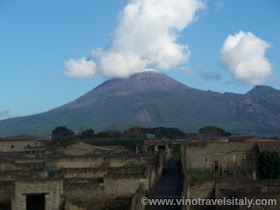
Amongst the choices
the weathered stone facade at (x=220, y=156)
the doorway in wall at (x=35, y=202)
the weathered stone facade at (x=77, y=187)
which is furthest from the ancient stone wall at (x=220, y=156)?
the doorway in wall at (x=35, y=202)

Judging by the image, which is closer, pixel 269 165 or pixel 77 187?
pixel 77 187

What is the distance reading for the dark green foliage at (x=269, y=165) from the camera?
33.8 metres

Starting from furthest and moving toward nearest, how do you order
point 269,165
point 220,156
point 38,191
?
1. point 220,156
2. point 269,165
3. point 38,191

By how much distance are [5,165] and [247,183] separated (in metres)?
16.6

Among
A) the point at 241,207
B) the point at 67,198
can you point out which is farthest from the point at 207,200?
the point at 67,198

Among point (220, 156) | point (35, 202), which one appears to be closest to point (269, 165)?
point (220, 156)

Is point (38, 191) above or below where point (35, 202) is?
above

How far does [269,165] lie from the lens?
34281mm

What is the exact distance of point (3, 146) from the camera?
61.6 m

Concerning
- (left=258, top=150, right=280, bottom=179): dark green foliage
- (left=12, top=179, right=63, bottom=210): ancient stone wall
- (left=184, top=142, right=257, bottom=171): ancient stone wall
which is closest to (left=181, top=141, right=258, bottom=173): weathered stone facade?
(left=184, top=142, right=257, bottom=171): ancient stone wall

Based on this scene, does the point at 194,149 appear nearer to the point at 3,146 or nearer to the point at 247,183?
the point at 247,183

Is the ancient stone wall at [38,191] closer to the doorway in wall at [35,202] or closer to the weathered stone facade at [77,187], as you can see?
the weathered stone facade at [77,187]

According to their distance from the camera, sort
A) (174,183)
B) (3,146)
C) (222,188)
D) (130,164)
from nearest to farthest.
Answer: (222,188), (174,183), (130,164), (3,146)

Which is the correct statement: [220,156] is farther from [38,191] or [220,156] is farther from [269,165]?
[38,191]
